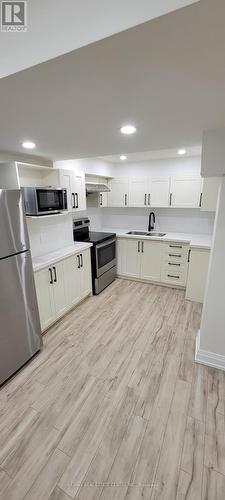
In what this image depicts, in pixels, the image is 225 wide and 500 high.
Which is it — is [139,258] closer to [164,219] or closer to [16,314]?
[164,219]

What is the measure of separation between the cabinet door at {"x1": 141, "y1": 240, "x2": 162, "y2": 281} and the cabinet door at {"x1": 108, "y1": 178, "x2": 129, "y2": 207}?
41.3 inches

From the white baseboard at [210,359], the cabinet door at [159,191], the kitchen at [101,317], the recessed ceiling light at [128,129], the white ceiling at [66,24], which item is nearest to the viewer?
the white ceiling at [66,24]

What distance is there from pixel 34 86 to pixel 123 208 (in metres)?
3.86

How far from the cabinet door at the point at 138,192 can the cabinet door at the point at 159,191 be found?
123mm

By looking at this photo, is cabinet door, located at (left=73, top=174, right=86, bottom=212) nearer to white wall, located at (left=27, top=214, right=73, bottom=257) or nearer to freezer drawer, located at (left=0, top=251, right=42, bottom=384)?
white wall, located at (left=27, top=214, right=73, bottom=257)

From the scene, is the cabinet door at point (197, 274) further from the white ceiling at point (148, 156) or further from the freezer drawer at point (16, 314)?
the freezer drawer at point (16, 314)

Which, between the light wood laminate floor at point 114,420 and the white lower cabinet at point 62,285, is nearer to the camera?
the light wood laminate floor at point 114,420

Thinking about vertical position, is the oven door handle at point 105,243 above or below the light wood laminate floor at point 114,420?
above

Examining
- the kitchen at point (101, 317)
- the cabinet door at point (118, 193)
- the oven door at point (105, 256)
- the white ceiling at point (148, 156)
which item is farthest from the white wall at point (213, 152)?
the cabinet door at point (118, 193)

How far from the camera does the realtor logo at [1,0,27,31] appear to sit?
2.74ft

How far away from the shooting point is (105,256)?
3.78 m

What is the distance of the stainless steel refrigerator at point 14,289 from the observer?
5.96 ft

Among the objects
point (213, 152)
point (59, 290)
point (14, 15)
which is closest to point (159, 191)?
point (213, 152)

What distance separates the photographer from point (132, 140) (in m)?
2.02
